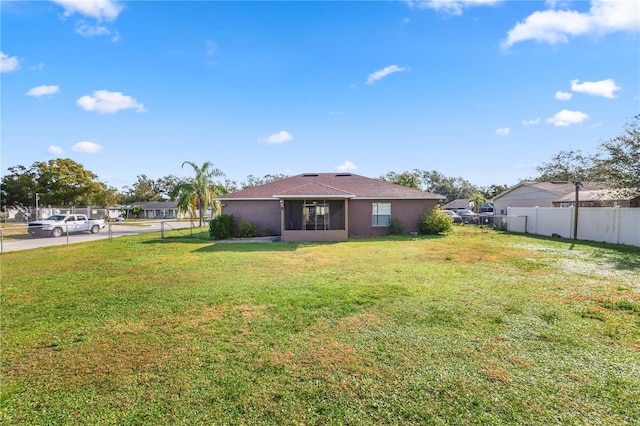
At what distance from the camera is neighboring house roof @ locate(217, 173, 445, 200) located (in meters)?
15.9

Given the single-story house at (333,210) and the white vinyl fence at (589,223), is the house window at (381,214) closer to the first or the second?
the single-story house at (333,210)

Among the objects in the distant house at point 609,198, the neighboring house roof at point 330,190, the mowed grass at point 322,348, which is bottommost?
the mowed grass at point 322,348

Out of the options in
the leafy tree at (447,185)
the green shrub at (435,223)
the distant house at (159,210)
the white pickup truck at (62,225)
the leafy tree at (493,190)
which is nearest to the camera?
the green shrub at (435,223)

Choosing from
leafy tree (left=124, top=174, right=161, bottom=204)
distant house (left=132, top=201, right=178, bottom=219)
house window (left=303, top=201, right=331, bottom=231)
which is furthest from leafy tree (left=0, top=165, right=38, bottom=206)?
house window (left=303, top=201, right=331, bottom=231)

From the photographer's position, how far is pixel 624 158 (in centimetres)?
1477

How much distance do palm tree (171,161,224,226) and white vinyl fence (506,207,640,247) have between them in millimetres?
24702

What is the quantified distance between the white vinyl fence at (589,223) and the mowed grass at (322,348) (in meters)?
7.96

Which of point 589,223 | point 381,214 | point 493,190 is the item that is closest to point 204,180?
point 381,214

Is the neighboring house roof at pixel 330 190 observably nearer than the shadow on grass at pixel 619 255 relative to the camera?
No

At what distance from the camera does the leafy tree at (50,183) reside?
41.2 meters

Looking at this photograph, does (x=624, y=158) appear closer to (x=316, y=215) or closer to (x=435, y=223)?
(x=435, y=223)

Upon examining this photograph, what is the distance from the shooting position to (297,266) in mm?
9109

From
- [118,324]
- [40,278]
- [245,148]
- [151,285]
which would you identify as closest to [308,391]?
[118,324]

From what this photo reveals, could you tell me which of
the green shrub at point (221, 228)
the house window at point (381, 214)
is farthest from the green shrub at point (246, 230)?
the house window at point (381, 214)
